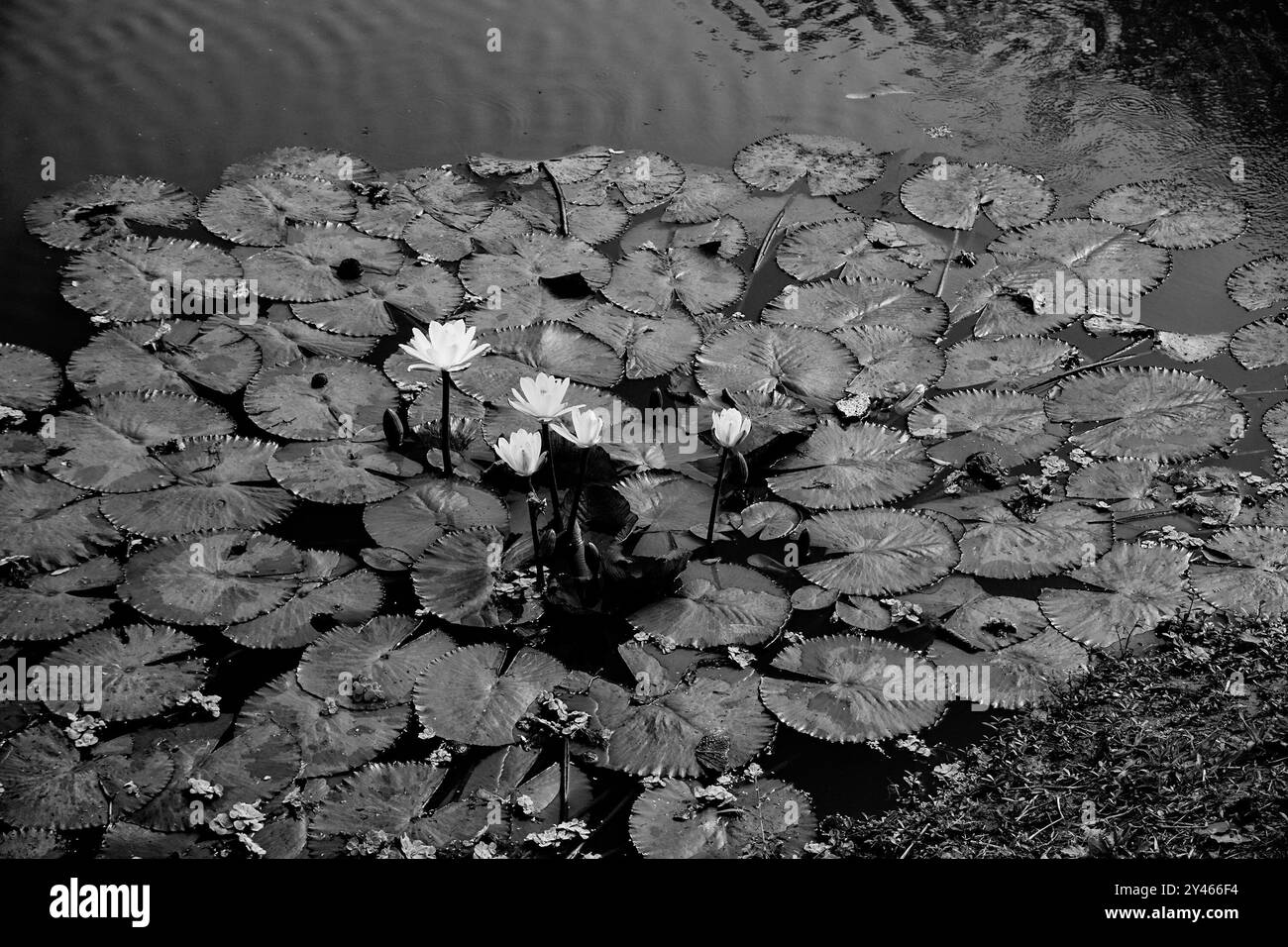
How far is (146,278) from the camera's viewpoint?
192 inches

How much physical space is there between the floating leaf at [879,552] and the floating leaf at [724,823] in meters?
0.88

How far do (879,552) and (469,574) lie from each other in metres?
1.44

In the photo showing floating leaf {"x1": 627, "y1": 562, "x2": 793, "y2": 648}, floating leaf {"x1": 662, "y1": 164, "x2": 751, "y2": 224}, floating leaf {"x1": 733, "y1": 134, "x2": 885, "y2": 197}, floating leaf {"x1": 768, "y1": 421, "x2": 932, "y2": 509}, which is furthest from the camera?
floating leaf {"x1": 733, "y1": 134, "x2": 885, "y2": 197}

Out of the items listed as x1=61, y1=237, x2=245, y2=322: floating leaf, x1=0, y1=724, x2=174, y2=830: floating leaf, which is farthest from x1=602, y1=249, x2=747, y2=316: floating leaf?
x1=0, y1=724, x2=174, y2=830: floating leaf

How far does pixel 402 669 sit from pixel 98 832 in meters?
0.92

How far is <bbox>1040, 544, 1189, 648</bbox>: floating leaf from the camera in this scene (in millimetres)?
3729

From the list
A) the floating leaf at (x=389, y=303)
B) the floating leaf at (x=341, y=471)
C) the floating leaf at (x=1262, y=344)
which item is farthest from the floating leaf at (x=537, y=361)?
the floating leaf at (x=1262, y=344)

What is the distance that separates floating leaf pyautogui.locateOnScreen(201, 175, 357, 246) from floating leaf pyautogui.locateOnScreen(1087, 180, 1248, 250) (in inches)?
153

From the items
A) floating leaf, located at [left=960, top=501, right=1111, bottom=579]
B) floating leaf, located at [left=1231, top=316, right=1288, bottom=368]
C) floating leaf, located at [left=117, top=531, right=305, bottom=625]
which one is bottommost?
floating leaf, located at [left=117, top=531, right=305, bottom=625]

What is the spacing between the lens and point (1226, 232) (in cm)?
570

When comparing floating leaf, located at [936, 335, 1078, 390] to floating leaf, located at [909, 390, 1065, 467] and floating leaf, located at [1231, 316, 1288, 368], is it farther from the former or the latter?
floating leaf, located at [1231, 316, 1288, 368]

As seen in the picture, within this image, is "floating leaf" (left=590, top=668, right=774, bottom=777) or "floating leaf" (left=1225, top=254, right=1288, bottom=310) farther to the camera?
"floating leaf" (left=1225, top=254, right=1288, bottom=310)

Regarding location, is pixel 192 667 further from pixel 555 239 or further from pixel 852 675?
pixel 555 239
